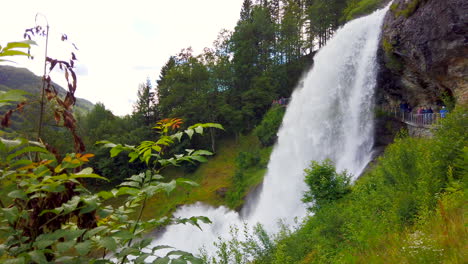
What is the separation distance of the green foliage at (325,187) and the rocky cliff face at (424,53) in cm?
573

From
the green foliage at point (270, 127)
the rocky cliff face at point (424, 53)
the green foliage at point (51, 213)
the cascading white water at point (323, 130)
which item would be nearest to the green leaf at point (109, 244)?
the green foliage at point (51, 213)

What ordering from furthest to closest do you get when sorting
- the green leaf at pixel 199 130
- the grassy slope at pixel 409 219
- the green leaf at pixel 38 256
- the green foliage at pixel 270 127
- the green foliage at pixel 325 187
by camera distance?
the green foliage at pixel 270 127 < the green foliage at pixel 325 187 < the grassy slope at pixel 409 219 < the green leaf at pixel 199 130 < the green leaf at pixel 38 256

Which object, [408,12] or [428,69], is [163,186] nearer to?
[428,69]

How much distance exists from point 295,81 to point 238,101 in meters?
7.87

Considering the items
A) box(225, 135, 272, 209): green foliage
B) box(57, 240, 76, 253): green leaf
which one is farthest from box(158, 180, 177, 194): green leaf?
box(225, 135, 272, 209): green foliage

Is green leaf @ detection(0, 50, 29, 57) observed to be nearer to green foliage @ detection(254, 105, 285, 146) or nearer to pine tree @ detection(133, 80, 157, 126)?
green foliage @ detection(254, 105, 285, 146)

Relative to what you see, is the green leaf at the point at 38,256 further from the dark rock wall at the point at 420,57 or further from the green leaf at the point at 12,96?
the dark rock wall at the point at 420,57

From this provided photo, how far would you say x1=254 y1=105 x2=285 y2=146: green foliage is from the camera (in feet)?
95.0

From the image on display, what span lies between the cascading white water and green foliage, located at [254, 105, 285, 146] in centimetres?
572

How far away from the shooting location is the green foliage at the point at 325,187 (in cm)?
1108

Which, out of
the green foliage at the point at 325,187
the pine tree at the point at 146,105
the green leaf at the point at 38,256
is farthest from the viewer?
the pine tree at the point at 146,105

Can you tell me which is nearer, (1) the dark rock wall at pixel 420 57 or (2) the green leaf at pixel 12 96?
(2) the green leaf at pixel 12 96

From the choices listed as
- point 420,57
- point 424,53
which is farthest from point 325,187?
point 420,57

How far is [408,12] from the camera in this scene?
16.1 m
